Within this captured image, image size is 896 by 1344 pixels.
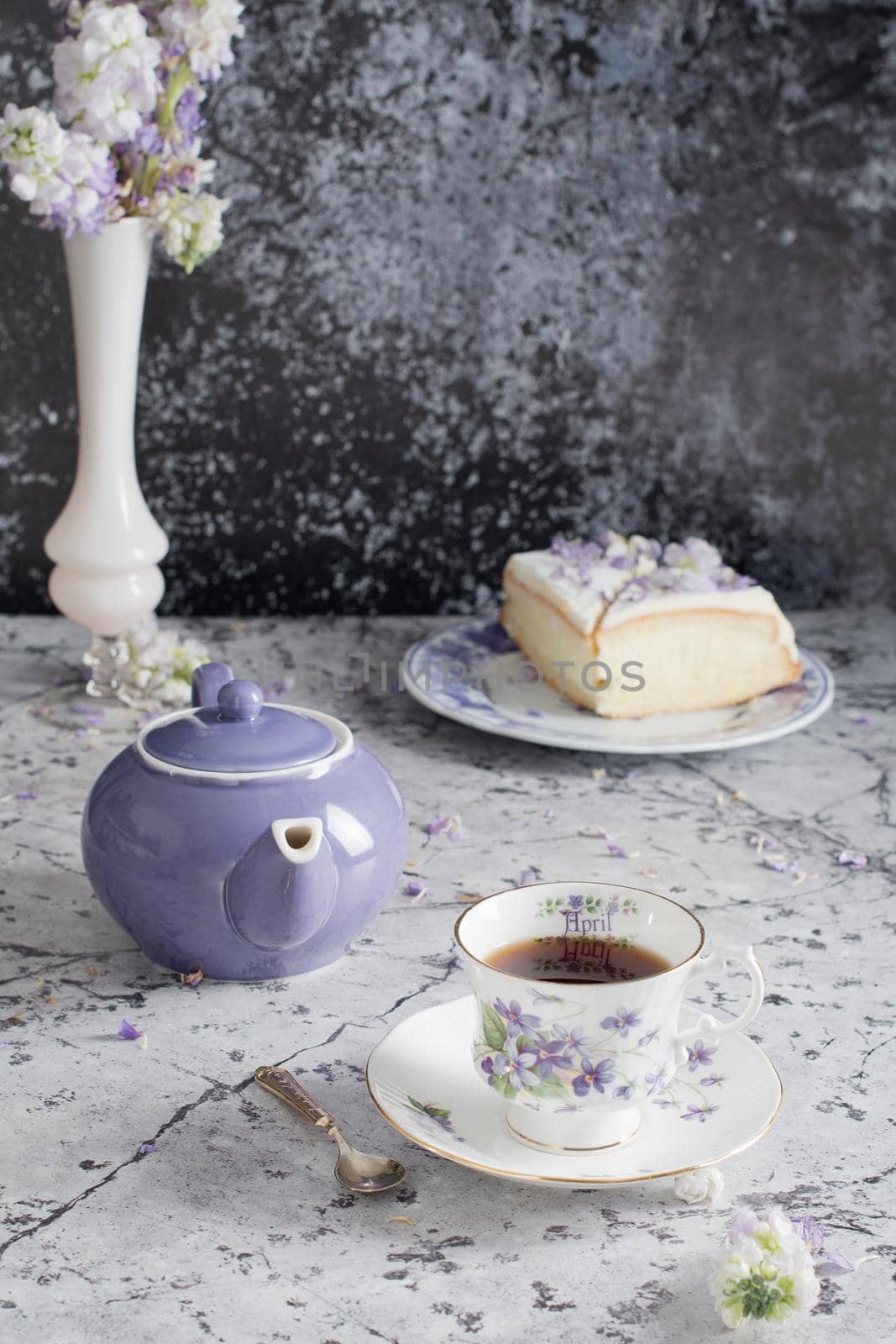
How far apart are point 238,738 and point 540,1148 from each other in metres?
0.30

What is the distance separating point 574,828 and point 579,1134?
467 millimetres

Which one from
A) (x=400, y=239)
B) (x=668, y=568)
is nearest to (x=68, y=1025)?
(x=668, y=568)

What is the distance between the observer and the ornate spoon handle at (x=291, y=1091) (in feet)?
2.40

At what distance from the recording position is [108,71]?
120 centimetres

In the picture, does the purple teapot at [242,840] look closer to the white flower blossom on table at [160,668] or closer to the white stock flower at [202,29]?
the white flower blossom on table at [160,668]

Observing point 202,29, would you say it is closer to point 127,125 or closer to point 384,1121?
point 127,125

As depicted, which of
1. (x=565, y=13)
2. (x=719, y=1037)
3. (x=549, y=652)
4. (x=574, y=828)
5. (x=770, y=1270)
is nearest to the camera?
(x=770, y=1270)

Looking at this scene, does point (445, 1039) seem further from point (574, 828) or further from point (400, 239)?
point (400, 239)

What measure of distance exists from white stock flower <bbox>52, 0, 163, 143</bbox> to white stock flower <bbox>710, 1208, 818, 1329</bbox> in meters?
0.99

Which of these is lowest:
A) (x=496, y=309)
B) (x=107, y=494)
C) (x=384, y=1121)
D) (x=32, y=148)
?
(x=384, y=1121)

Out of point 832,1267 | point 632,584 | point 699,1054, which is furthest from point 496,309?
point 832,1267

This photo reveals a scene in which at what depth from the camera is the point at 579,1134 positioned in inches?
27.0

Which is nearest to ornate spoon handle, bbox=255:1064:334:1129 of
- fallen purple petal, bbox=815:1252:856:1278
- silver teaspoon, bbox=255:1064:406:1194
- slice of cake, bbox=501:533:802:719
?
silver teaspoon, bbox=255:1064:406:1194

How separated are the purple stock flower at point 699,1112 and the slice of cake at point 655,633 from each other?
2.13 ft
